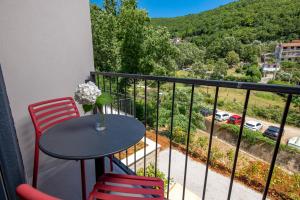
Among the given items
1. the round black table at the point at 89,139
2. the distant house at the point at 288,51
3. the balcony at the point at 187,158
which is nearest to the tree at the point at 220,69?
the distant house at the point at 288,51

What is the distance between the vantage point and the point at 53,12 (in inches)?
71.1

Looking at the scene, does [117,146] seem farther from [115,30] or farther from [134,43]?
[115,30]

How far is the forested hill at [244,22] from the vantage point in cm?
1950

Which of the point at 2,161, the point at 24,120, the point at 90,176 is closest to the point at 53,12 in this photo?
the point at 24,120

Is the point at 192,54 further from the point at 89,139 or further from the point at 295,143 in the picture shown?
the point at 89,139

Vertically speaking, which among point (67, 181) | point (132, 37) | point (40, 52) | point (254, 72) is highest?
point (132, 37)

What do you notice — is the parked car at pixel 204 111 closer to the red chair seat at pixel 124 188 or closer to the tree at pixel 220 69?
the tree at pixel 220 69

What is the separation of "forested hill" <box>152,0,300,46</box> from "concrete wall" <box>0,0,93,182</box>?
19.0 metres

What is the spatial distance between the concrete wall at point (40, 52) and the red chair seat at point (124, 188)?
1.25 meters

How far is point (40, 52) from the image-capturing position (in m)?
1.76

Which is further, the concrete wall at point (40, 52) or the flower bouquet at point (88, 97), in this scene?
the concrete wall at point (40, 52)

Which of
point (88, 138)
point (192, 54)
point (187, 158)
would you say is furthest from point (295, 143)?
point (192, 54)

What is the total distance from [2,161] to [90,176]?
1171mm

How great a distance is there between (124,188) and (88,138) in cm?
39
